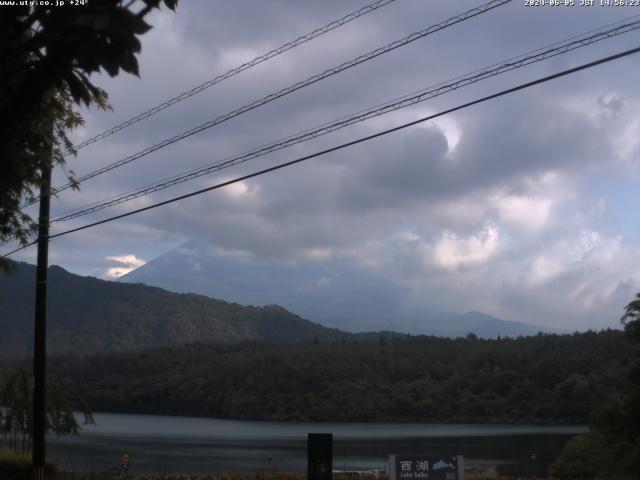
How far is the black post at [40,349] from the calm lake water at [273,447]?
23.6 m

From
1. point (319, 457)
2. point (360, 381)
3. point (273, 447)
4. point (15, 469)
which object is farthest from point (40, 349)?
point (360, 381)

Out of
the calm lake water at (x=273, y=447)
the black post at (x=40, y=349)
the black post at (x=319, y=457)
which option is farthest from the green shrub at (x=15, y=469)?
the calm lake water at (x=273, y=447)

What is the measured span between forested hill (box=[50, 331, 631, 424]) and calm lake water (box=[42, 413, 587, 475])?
30.2 feet

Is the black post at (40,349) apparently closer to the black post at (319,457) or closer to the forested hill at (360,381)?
the black post at (319,457)

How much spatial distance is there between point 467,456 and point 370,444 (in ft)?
48.0

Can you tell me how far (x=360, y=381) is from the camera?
135 meters

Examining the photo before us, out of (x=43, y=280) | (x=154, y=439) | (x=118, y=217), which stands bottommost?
(x=154, y=439)

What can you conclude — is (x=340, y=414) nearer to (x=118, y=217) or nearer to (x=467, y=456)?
(x=467, y=456)

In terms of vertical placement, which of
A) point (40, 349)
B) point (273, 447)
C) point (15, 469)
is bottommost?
point (273, 447)

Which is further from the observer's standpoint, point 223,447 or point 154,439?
point 154,439

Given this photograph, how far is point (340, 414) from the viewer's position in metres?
124

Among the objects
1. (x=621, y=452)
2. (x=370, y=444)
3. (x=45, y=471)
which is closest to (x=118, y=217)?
(x=45, y=471)

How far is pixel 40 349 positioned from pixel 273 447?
2263 inches

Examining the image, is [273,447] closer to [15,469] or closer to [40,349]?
[15,469]
